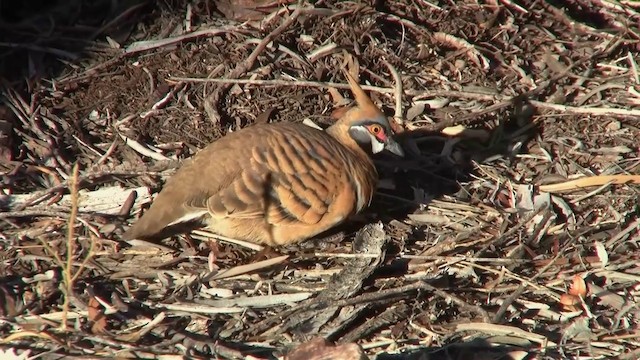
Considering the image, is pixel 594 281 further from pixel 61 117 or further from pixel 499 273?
pixel 61 117

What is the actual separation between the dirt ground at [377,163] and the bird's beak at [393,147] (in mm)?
251

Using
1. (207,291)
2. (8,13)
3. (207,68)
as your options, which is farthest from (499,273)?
(8,13)

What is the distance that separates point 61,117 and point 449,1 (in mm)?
2898

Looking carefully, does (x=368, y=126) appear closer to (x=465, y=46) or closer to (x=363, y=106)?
(x=363, y=106)

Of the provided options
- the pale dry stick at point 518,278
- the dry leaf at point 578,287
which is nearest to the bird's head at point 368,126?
the pale dry stick at point 518,278

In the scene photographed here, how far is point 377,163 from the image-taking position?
568 cm

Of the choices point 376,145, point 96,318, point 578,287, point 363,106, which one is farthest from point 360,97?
point 96,318

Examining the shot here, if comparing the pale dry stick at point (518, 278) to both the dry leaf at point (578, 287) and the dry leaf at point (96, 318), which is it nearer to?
the dry leaf at point (578, 287)

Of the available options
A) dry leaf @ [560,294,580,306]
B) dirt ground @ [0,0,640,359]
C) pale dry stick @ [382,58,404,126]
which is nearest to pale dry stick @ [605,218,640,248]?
dirt ground @ [0,0,640,359]

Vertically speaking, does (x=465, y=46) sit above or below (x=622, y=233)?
above

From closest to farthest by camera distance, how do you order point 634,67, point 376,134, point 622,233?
point 622,233 < point 376,134 < point 634,67

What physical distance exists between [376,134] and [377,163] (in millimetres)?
413

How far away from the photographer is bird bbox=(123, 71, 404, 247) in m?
4.68

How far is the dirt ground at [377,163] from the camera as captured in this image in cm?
435
